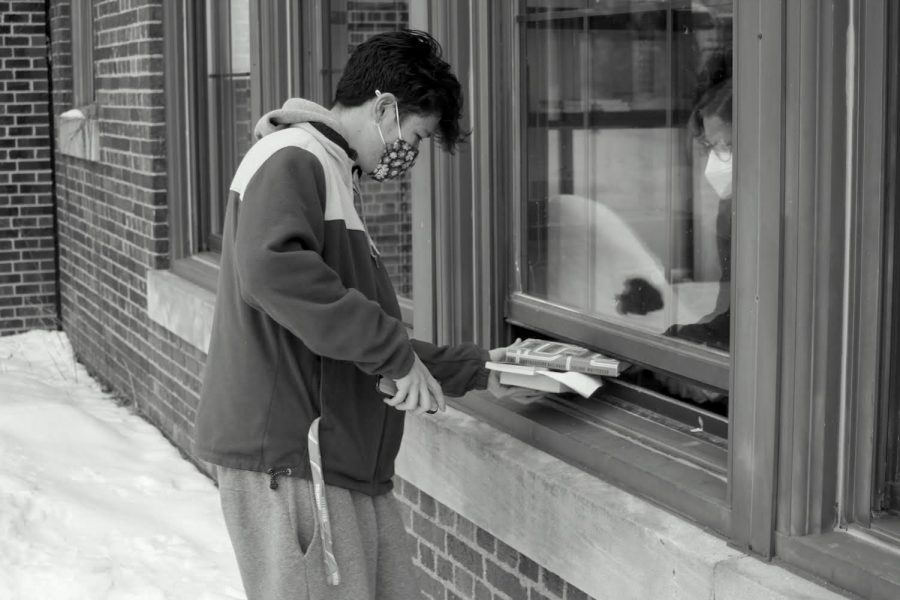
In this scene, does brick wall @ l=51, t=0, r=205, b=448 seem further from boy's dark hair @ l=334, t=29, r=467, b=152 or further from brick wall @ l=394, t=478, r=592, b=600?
boy's dark hair @ l=334, t=29, r=467, b=152

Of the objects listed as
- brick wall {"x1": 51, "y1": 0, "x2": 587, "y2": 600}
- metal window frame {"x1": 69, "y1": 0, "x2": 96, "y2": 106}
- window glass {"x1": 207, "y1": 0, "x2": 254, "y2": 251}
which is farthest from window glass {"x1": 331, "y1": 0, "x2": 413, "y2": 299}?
metal window frame {"x1": 69, "y1": 0, "x2": 96, "y2": 106}

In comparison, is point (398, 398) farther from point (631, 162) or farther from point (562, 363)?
point (631, 162)

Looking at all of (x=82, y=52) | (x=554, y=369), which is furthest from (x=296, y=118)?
(x=82, y=52)

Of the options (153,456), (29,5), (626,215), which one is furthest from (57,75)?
(626,215)

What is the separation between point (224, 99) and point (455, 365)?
3801 mm

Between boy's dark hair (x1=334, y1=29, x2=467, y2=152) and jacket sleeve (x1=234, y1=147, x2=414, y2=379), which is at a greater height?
boy's dark hair (x1=334, y1=29, x2=467, y2=152)

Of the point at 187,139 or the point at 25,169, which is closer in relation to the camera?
the point at 187,139

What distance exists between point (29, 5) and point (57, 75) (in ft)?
2.60

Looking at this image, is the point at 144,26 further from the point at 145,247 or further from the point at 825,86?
the point at 825,86

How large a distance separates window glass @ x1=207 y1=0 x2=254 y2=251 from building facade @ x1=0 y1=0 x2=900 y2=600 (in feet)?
0.19

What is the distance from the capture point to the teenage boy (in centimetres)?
286

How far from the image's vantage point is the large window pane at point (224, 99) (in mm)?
6328

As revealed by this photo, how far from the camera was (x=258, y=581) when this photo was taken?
299 cm

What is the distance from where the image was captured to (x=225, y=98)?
673cm
